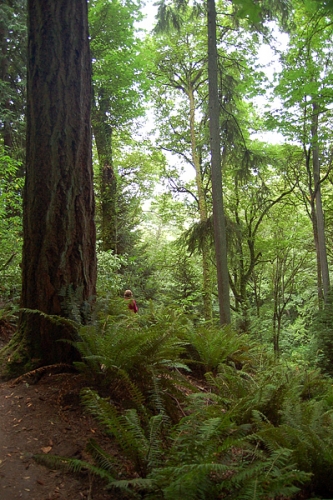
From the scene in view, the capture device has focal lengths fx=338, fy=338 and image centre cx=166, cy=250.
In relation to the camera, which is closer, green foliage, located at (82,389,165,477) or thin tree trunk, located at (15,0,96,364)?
green foliage, located at (82,389,165,477)

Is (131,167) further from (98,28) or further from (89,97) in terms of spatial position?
(89,97)

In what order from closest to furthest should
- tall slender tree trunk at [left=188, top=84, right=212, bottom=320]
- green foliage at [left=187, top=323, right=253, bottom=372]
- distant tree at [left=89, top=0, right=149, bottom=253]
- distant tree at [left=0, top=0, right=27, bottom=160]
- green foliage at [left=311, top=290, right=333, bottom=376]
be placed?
green foliage at [left=187, top=323, right=253, bottom=372] → green foliage at [left=311, top=290, right=333, bottom=376] → distant tree at [left=0, top=0, right=27, bottom=160] → distant tree at [left=89, top=0, right=149, bottom=253] → tall slender tree trunk at [left=188, top=84, right=212, bottom=320]

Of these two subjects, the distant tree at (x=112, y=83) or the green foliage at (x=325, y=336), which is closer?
the green foliage at (x=325, y=336)

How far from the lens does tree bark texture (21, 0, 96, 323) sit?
3156 mm

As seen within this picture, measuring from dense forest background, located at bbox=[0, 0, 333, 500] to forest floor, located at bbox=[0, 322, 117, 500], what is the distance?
170mm

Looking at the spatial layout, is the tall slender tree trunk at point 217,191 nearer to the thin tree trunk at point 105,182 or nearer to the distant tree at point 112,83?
the distant tree at point 112,83

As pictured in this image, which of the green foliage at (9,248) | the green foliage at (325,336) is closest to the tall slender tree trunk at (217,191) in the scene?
the green foliage at (325,336)

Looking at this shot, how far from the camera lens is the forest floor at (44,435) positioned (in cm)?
189

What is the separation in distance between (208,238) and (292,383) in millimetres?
5971

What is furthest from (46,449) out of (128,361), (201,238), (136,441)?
(201,238)

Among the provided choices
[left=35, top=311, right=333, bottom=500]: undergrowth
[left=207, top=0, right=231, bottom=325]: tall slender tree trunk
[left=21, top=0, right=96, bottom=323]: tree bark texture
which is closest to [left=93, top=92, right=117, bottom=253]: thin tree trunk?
[left=207, top=0, right=231, bottom=325]: tall slender tree trunk

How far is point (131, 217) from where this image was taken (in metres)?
14.1

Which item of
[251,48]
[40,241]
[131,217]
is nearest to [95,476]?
[40,241]

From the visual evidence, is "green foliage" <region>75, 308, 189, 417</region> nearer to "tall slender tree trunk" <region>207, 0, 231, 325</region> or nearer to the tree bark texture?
the tree bark texture
